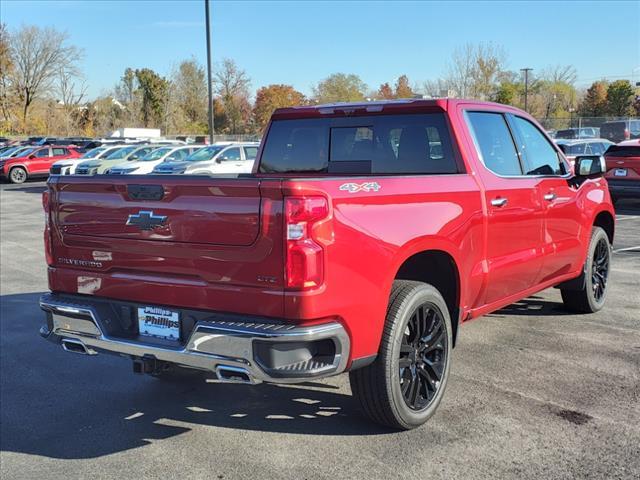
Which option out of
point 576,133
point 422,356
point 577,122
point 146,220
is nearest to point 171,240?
point 146,220

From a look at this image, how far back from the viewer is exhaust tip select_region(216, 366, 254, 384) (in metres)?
3.28

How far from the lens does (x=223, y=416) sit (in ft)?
14.1

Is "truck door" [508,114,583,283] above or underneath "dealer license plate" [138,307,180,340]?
above

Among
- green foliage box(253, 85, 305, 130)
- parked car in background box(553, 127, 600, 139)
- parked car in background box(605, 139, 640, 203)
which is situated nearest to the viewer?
parked car in background box(605, 139, 640, 203)

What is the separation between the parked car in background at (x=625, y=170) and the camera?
14554 millimetres

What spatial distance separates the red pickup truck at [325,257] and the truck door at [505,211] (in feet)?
0.06

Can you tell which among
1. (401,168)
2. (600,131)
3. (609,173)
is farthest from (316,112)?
(600,131)

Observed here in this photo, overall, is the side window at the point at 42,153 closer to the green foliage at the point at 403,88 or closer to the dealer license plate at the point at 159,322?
the dealer license plate at the point at 159,322

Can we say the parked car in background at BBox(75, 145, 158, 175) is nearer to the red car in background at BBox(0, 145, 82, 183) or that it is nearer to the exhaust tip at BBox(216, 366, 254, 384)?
the red car in background at BBox(0, 145, 82, 183)

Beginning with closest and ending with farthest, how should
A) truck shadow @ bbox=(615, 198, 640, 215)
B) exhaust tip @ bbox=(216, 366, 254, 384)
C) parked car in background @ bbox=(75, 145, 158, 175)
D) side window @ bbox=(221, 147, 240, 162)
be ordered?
1. exhaust tip @ bbox=(216, 366, 254, 384)
2. truck shadow @ bbox=(615, 198, 640, 215)
3. side window @ bbox=(221, 147, 240, 162)
4. parked car in background @ bbox=(75, 145, 158, 175)

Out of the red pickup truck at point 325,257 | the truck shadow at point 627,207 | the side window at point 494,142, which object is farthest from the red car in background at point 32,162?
the side window at point 494,142

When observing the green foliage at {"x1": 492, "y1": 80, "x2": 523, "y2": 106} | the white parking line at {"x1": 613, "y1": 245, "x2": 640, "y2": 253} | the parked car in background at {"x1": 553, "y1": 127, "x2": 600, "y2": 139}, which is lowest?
the white parking line at {"x1": 613, "y1": 245, "x2": 640, "y2": 253}

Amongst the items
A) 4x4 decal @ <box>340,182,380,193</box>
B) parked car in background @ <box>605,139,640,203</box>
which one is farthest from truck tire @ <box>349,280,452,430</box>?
parked car in background @ <box>605,139,640,203</box>

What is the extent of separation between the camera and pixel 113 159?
27.2 meters
